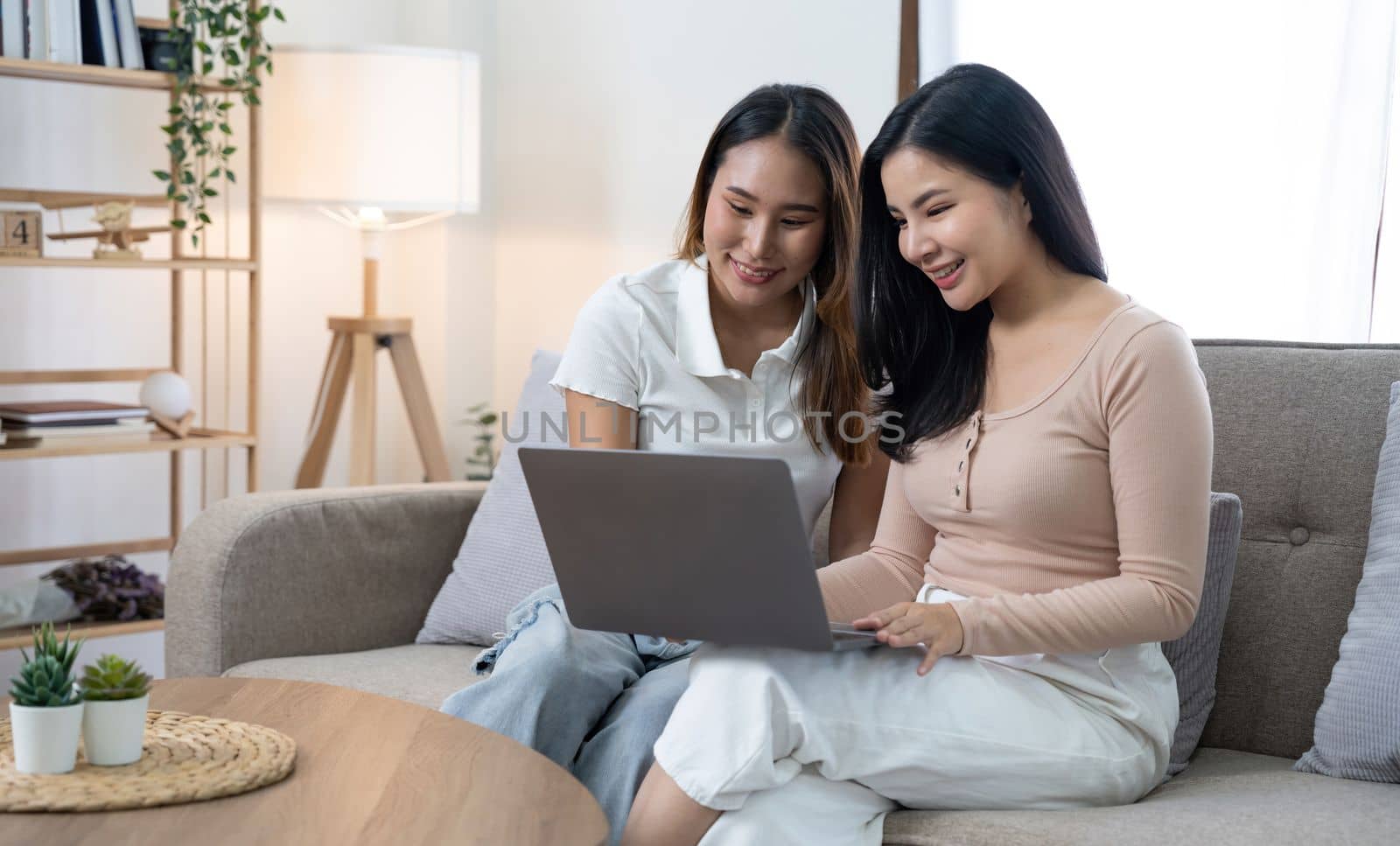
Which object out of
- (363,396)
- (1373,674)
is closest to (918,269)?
(1373,674)

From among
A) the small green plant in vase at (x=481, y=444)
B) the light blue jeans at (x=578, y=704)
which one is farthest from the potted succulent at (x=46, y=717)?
the small green plant in vase at (x=481, y=444)

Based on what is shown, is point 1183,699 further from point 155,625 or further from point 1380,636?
point 155,625

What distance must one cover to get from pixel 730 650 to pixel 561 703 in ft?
0.89

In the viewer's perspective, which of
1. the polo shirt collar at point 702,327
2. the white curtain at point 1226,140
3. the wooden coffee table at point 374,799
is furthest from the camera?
the white curtain at point 1226,140

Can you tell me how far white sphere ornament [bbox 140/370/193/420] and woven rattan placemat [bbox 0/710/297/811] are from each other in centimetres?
160

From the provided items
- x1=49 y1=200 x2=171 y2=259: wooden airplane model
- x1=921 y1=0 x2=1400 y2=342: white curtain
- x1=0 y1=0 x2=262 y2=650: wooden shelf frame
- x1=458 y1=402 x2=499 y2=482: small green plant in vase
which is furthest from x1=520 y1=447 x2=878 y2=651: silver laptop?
x1=458 y1=402 x2=499 y2=482: small green plant in vase

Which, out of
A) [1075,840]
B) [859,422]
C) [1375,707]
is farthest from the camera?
[859,422]

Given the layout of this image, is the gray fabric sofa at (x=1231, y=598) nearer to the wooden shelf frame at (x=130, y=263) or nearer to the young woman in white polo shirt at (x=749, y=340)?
the young woman in white polo shirt at (x=749, y=340)

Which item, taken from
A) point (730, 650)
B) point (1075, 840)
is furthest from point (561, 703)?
point (1075, 840)

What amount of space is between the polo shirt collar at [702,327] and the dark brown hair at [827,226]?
15mm

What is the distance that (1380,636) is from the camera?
4.71 ft

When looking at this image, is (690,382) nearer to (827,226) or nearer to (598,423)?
(598,423)

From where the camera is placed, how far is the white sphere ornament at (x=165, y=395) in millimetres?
2730

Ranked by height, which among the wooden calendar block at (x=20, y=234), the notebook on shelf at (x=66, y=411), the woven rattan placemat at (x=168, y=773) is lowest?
the woven rattan placemat at (x=168, y=773)
